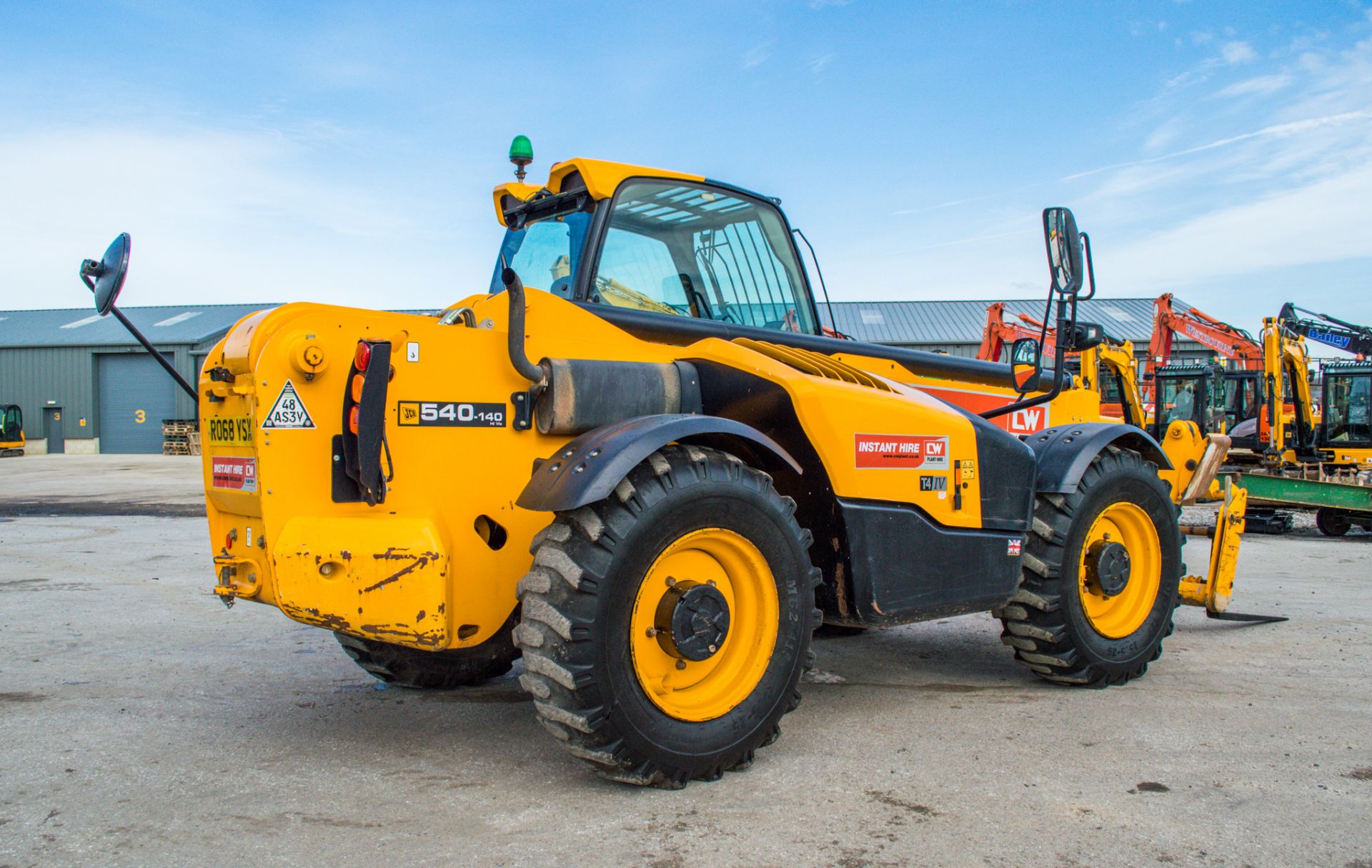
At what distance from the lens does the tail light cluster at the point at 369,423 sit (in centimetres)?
335

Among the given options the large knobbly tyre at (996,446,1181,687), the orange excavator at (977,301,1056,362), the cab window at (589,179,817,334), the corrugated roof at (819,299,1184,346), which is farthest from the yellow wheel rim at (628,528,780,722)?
the corrugated roof at (819,299,1184,346)

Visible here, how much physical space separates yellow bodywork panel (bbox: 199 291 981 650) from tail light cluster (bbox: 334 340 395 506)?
Answer: 6cm

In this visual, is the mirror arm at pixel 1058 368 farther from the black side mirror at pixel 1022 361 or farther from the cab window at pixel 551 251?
the cab window at pixel 551 251

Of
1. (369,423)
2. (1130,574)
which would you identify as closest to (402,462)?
(369,423)

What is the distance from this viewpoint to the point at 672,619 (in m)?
3.48

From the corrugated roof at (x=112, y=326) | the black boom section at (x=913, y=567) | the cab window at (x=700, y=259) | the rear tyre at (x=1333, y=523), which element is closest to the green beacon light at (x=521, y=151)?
the cab window at (x=700, y=259)

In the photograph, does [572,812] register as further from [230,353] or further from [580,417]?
[230,353]

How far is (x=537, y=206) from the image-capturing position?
15.3 feet

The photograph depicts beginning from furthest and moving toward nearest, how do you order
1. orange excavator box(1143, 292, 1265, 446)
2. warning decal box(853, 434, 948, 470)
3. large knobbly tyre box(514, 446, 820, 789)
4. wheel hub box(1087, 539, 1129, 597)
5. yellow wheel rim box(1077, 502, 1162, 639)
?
orange excavator box(1143, 292, 1265, 446) < yellow wheel rim box(1077, 502, 1162, 639) < wheel hub box(1087, 539, 1129, 597) < warning decal box(853, 434, 948, 470) < large knobbly tyre box(514, 446, 820, 789)

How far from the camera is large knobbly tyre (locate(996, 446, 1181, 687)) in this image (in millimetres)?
4785

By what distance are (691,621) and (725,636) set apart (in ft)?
0.61

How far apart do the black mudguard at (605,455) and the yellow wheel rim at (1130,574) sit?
2110 mm

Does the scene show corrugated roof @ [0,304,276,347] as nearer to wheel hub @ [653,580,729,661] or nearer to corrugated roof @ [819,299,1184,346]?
corrugated roof @ [819,299,1184,346]

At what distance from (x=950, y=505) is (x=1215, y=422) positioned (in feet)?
53.0
